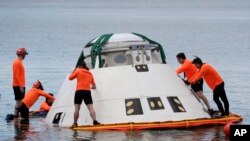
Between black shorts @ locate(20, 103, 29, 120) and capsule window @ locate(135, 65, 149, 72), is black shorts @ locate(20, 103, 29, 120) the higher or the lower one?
the lower one

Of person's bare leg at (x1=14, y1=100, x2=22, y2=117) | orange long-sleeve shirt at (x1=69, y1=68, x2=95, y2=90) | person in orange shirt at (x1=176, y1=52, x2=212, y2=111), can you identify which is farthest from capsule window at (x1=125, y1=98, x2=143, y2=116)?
person's bare leg at (x1=14, y1=100, x2=22, y2=117)

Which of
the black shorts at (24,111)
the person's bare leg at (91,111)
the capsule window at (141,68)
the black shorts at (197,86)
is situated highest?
the capsule window at (141,68)

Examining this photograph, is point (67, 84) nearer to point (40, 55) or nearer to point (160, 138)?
point (160, 138)

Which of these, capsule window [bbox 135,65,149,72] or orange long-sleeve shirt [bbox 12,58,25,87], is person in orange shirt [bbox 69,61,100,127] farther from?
orange long-sleeve shirt [bbox 12,58,25,87]

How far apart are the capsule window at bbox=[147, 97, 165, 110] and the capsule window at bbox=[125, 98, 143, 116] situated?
336 millimetres

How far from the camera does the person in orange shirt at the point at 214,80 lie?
1176 inches

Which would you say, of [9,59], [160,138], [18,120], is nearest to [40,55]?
[9,59]

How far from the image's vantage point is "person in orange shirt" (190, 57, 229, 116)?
29.9 m

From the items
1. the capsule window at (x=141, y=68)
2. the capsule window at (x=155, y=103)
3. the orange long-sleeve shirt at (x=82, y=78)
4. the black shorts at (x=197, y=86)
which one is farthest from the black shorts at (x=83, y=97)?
the black shorts at (x=197, y=86)

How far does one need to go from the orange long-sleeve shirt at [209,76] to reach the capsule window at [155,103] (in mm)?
1872

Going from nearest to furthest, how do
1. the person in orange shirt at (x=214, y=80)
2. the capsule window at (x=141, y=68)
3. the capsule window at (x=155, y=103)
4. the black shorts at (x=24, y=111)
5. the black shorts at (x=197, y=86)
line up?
the capsule window at (x=155, y=103), the capsule window at (x=141, y=68), the person in orange shirt at (x=214, y=80), the black shorts at (x=197, y=86), the black shorts at (x=24, y=111)

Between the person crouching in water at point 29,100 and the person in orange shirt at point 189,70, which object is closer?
the person in orange shirt at point 189,70

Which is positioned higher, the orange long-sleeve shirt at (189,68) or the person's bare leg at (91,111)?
the orange long-sleeve shirt at (189,68)

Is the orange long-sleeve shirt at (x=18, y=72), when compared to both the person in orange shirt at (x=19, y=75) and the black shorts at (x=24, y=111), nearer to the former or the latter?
the person in orange shirt at (x=19, y=75)
